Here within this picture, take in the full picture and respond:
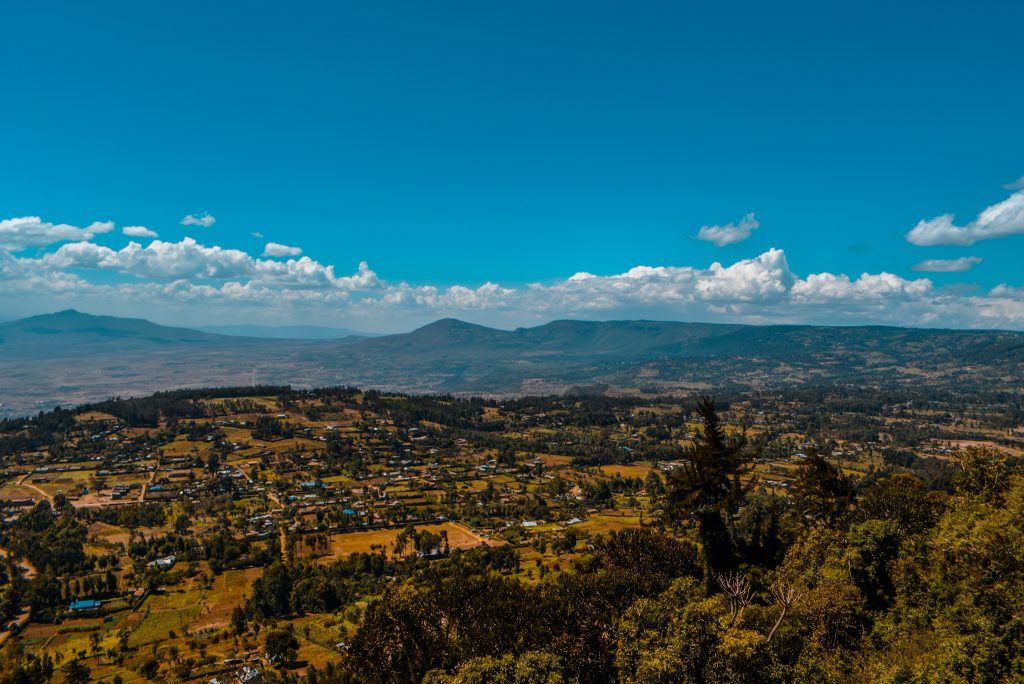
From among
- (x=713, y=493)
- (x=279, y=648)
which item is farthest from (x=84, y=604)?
(x=713, y=493)

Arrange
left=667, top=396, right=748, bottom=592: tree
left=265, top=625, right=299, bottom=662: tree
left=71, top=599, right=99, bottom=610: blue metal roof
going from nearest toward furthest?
1. left=667, top=396, right=748, bottom=592: tree
2. left=265, top=625, right=299, bottom=662: tree
3. left=71, top=599, right=99, bottom=610: blue metal roof

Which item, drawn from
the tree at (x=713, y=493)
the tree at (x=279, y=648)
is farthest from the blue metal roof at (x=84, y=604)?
the tree at (x=713, y=493)

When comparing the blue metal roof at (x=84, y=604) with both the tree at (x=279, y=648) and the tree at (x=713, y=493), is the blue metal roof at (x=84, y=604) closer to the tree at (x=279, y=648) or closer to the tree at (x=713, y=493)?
the tree at (x=279, y=648)

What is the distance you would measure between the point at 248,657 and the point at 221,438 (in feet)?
438

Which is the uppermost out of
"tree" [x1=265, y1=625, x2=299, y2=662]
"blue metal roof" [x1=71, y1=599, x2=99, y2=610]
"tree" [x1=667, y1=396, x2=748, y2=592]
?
"tree" [x1=667, y1=396, x2=748, y2=592]

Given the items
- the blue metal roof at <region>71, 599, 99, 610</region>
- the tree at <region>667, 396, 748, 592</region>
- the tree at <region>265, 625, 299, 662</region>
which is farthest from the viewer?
the blue metal roof at <region>71, 599, 99, 610</region>

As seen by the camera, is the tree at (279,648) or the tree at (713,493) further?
the tree at (279,648)

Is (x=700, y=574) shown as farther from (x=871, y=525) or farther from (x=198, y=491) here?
(x=198, y=491)

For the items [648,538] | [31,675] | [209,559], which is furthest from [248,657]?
[648,538]

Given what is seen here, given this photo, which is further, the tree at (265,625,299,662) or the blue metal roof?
the blue metal roof

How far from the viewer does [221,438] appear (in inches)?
7146

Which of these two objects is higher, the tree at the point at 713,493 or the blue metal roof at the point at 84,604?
the tree at the point at 713,493

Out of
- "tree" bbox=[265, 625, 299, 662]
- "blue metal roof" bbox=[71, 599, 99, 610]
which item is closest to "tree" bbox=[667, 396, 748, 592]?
"tree" bbox=[265, 625, 299, 662]

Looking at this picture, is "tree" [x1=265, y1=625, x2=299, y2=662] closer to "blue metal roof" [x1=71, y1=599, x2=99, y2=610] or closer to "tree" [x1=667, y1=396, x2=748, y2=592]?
"blue metal roof" [x1=71, y1=599, x2=99, y2=610]
